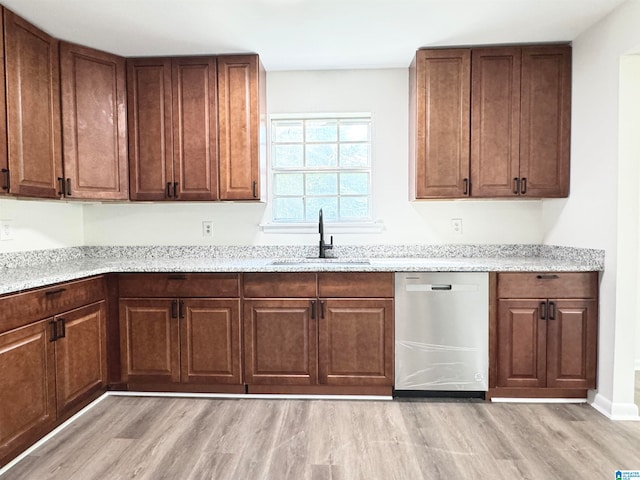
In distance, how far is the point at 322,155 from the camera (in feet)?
10.8

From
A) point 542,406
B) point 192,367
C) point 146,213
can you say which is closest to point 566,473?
point 542,406

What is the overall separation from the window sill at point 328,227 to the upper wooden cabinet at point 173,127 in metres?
0.54

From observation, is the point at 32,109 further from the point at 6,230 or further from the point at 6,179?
the point at 6,230

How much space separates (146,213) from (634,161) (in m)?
3.45

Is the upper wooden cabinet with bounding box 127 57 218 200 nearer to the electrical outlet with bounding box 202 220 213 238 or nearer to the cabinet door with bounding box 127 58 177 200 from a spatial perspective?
the cabinet door with bounding box 127 58 177 200

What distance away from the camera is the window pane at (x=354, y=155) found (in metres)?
3.27

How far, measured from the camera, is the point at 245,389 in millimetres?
2713

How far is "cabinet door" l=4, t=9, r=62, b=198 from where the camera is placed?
7.42ft

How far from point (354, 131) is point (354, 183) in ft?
1.42

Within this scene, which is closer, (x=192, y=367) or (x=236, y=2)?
(x=236, y=2)

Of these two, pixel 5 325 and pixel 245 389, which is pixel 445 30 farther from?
pixel 5 325

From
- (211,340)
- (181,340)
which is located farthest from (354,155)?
(181,340)

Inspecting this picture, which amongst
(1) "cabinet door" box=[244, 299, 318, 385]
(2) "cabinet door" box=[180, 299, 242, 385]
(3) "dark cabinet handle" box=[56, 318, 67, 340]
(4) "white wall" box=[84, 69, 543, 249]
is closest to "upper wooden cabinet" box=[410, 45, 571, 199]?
(4) "white wall" box=[84, 69, 543, 249]

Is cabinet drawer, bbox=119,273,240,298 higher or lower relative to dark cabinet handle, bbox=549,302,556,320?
higher
